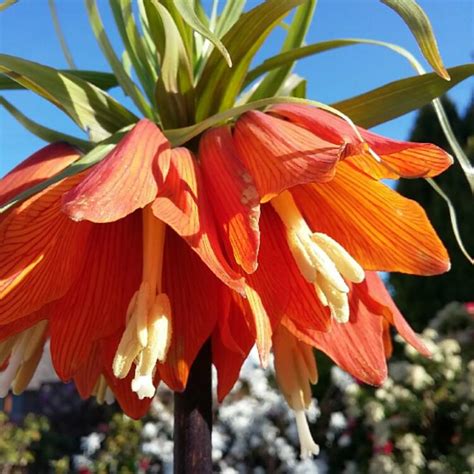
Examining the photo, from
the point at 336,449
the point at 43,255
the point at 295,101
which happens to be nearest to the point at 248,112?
the point at 295,101

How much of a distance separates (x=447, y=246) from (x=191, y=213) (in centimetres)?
410

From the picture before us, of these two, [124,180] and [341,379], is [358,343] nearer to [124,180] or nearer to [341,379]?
[124,180]

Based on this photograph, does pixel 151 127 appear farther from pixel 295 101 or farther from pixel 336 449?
pixel 336 449

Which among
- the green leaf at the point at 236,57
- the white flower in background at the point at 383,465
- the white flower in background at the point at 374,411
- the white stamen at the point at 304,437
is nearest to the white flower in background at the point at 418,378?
the white flower in background at the point at 374,411

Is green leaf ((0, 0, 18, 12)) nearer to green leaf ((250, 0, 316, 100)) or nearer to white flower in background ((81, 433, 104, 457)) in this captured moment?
green leaf ((250, 0, 316, 100))

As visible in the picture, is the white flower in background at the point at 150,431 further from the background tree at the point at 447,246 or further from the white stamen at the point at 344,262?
the white stamen at the point at 344,262

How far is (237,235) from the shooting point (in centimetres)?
43

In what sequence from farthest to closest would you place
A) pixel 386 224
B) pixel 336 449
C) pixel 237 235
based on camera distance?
pixel 336 449 → pixel 386 224 → pixel 237 235

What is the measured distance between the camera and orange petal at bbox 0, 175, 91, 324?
0.45 m

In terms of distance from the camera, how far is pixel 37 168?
0.53 meters

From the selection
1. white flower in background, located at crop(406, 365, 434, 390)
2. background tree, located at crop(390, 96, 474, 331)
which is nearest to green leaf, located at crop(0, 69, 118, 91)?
white flower in background, located at crop(406, 365, 434, 390)

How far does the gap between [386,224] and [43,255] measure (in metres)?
0.26

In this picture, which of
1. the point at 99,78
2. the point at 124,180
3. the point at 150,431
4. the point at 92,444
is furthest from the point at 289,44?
the point at 92,444

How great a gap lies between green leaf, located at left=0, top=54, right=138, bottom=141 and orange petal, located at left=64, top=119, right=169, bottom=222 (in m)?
0.10
